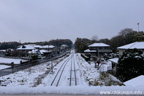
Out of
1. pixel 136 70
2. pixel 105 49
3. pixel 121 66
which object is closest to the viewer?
pixel 136 70

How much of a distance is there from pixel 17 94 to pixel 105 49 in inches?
1696

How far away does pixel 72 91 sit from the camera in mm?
3684

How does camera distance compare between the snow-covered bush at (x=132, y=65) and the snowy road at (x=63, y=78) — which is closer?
the snow-covered bush at (x=132, y=65)

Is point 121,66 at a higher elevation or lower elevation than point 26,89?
lower

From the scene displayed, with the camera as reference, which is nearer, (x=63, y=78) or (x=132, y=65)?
(x=132, y=65)

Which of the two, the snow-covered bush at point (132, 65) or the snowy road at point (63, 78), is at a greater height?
the snow-covered bush at point (132, 65)

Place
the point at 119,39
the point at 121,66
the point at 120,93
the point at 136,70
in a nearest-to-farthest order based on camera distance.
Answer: the point at 120,93
the point at 136,70
the point at 121,66
the point at 119,39

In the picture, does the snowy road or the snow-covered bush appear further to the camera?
the snowy road

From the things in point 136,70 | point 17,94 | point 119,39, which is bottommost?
point 136,70

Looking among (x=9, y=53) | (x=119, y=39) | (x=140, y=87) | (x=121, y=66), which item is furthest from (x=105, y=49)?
(x=140, y=87)

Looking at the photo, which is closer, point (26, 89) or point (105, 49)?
point (26, 89)

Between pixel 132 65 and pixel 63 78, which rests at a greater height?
pixel 132 65

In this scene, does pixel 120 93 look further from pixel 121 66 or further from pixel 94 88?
pixel 121 66

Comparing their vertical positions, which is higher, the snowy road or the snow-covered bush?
the snow-covered bush
